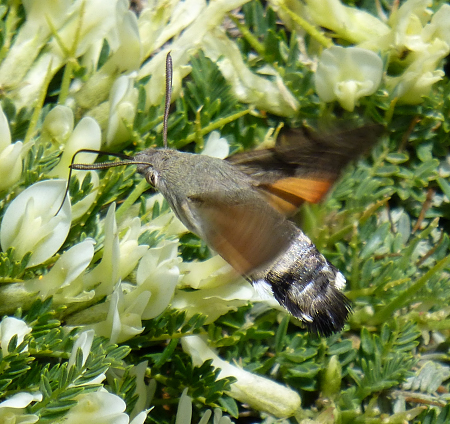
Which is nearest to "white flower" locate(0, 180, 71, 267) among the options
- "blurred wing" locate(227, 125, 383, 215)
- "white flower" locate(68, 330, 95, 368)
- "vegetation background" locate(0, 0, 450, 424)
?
"vegetation background" locate(0, 0, 450, 424)

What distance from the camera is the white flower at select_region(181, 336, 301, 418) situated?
1.73 m

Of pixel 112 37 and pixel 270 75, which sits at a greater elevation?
pixel 112 37

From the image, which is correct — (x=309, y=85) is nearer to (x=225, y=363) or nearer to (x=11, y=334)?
(x=225, y=363)

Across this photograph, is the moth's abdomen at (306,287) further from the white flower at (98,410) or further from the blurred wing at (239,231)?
the white flower at (98,410)

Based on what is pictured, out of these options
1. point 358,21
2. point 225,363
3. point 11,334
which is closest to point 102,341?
point 11,334

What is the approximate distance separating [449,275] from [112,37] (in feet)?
4.43

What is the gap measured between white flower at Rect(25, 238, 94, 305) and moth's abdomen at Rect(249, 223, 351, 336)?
16.3 inches

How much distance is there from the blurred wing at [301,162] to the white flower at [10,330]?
26.7 inches

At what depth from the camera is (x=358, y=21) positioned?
7.48ft

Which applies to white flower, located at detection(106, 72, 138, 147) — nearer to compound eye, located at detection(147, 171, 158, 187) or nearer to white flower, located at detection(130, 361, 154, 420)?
compound eye, located at detection(147, 171, 158, 187)

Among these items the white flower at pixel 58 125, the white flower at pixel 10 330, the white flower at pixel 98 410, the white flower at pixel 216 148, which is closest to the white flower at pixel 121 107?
the white flower at pixel 58 125

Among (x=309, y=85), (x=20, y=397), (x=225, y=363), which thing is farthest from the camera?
(x=309, y=85)

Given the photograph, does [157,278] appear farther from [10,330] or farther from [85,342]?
[10,330]

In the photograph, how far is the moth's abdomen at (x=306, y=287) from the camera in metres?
1.54
